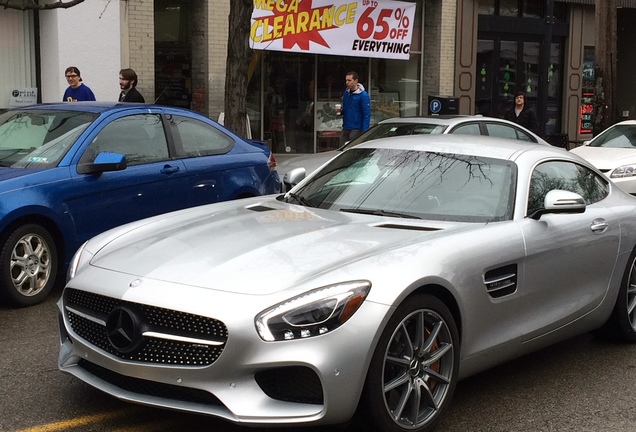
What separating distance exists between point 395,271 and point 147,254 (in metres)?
1.29

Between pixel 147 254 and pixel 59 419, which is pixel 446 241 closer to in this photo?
pixel 147 254

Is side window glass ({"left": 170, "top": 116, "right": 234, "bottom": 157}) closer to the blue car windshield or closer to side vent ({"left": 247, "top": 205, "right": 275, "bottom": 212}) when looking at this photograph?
the blue car windshield

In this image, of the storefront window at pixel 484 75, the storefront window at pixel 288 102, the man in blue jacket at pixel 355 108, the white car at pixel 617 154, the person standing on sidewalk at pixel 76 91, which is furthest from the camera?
the storefront window at pixel 484 75

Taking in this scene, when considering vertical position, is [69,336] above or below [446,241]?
below

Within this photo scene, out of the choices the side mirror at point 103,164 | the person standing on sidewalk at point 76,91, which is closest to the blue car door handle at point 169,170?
the side mirror at point 103,164

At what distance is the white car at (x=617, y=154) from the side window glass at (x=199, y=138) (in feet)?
20.7

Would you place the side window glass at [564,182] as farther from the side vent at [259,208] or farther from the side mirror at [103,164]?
the side mirror at [103,164]

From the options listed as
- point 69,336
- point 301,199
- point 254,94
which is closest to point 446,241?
point 301,199

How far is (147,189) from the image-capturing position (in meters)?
7.64

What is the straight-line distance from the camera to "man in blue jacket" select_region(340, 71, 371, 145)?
14.3 m

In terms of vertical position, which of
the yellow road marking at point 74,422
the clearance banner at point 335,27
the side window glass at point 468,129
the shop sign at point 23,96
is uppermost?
the clearance banner at point 335,27

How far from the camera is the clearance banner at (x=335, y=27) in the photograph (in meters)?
16.5

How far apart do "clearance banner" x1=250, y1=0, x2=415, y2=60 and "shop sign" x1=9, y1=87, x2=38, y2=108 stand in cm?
402

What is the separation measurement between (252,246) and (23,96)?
10988mm
